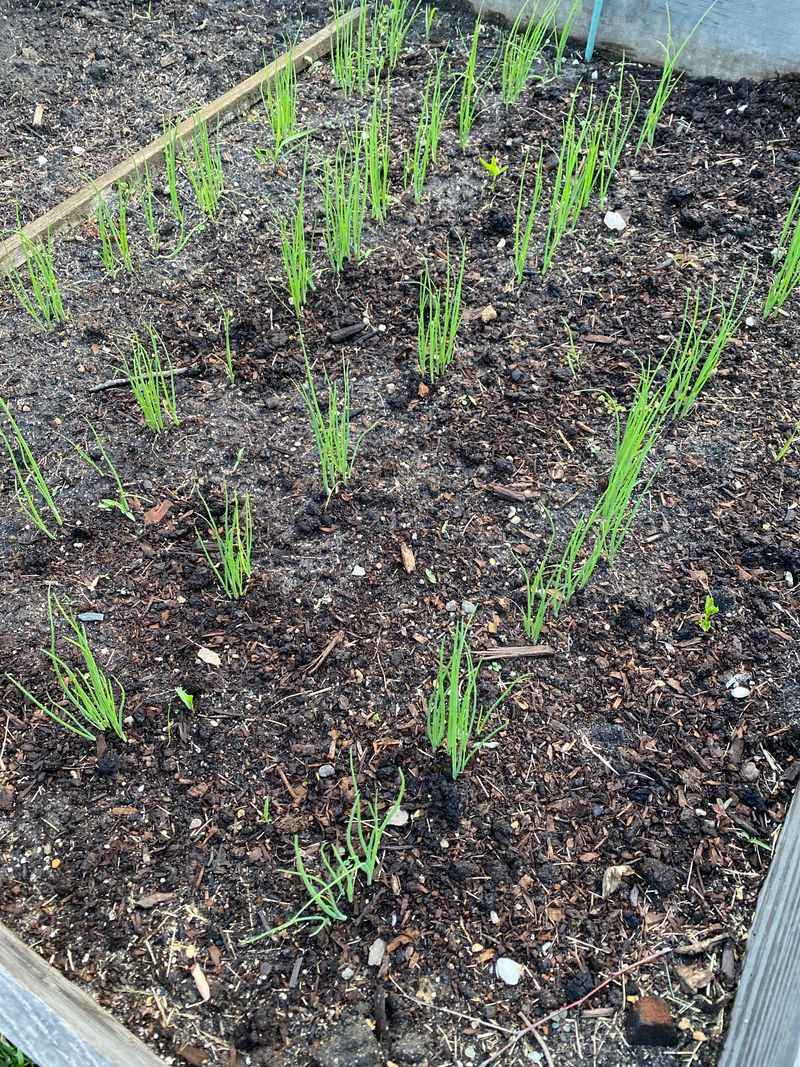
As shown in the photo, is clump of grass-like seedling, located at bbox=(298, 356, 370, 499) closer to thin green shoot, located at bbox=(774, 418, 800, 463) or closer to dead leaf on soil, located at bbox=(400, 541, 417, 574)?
dead leaf on soil, located at bbox=(400, 541, 417, 574)

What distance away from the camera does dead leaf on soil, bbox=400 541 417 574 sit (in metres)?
2.10

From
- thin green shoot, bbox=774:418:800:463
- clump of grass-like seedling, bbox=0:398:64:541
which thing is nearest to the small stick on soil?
clump of grass-like seedling, bbox=0:398:64:541

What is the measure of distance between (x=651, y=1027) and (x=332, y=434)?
1391mm

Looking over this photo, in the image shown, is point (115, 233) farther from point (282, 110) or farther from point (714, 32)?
point (714, 32)

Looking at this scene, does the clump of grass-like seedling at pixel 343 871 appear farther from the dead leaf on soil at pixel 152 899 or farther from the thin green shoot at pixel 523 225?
the thin green shoot at pixel 523 225

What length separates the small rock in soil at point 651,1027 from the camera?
1517mm

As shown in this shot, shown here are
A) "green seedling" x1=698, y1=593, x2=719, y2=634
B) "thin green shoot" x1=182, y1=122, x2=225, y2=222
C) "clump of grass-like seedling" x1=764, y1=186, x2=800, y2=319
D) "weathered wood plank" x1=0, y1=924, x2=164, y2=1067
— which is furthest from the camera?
"thin green shoot" x1=182, y1=122, x2=225, y2=222

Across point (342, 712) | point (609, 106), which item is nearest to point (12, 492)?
point (342, 712)

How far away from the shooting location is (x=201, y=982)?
1.56 meters

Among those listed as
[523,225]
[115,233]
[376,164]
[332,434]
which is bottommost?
[332,434]

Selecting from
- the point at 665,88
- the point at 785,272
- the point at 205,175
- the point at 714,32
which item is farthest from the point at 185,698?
the point at 714,32

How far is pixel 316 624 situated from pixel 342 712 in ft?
0.72

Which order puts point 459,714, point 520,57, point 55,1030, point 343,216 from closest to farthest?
1. point 55,1030
2. point 459,714
3. point 343,216
4. point 520,57

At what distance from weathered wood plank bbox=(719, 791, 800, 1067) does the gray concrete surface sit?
2.73m
